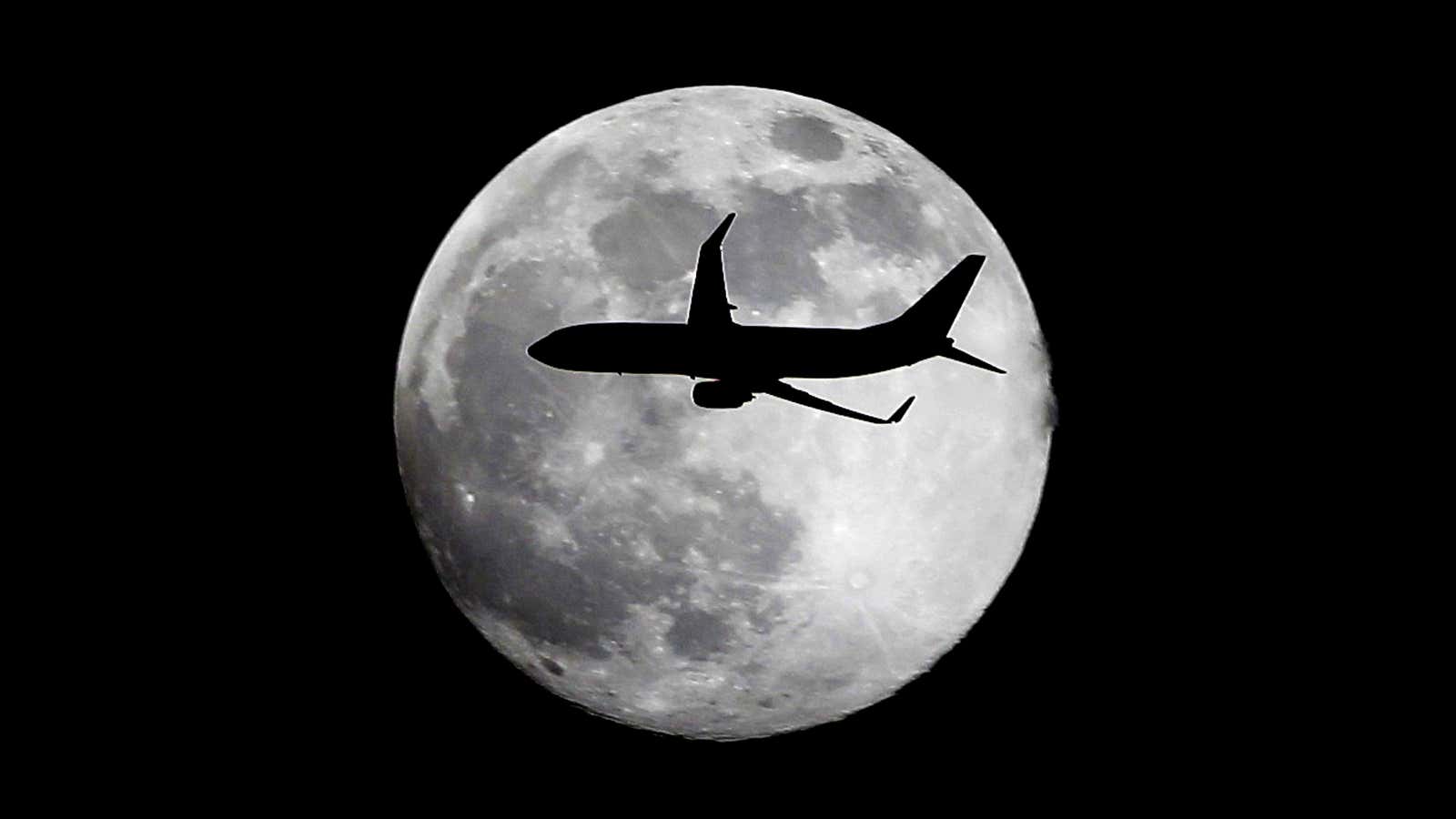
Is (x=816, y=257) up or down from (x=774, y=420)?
up

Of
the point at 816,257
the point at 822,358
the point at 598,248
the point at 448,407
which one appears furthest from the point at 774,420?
the point at 448,407

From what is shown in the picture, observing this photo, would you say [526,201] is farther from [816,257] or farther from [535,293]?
[816,257]

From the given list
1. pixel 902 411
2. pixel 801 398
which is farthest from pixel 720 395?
pixel 902 411

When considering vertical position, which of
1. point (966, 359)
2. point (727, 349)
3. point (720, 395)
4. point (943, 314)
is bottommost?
point (720, 395)

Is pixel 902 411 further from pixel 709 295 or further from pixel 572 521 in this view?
pixel 572 521

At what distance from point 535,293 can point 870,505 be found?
82.0 inches

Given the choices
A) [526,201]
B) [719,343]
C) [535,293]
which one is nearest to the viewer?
[719,343]

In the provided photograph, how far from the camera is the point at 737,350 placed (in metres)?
5.69

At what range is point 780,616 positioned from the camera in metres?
6.00

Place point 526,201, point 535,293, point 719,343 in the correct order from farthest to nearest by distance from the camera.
A: point 526,201 < point 535,293 < point 719,343

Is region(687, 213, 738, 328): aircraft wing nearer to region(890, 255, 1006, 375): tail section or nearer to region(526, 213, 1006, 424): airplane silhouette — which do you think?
region(526, 213, 1006, 424): airplane silhouette

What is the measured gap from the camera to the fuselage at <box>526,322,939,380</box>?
5691mm

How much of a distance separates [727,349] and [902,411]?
96 cm

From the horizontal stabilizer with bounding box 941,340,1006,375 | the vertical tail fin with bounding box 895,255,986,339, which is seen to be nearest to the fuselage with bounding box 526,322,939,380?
the vertical tail fin with bounding box 895,255,986,339
